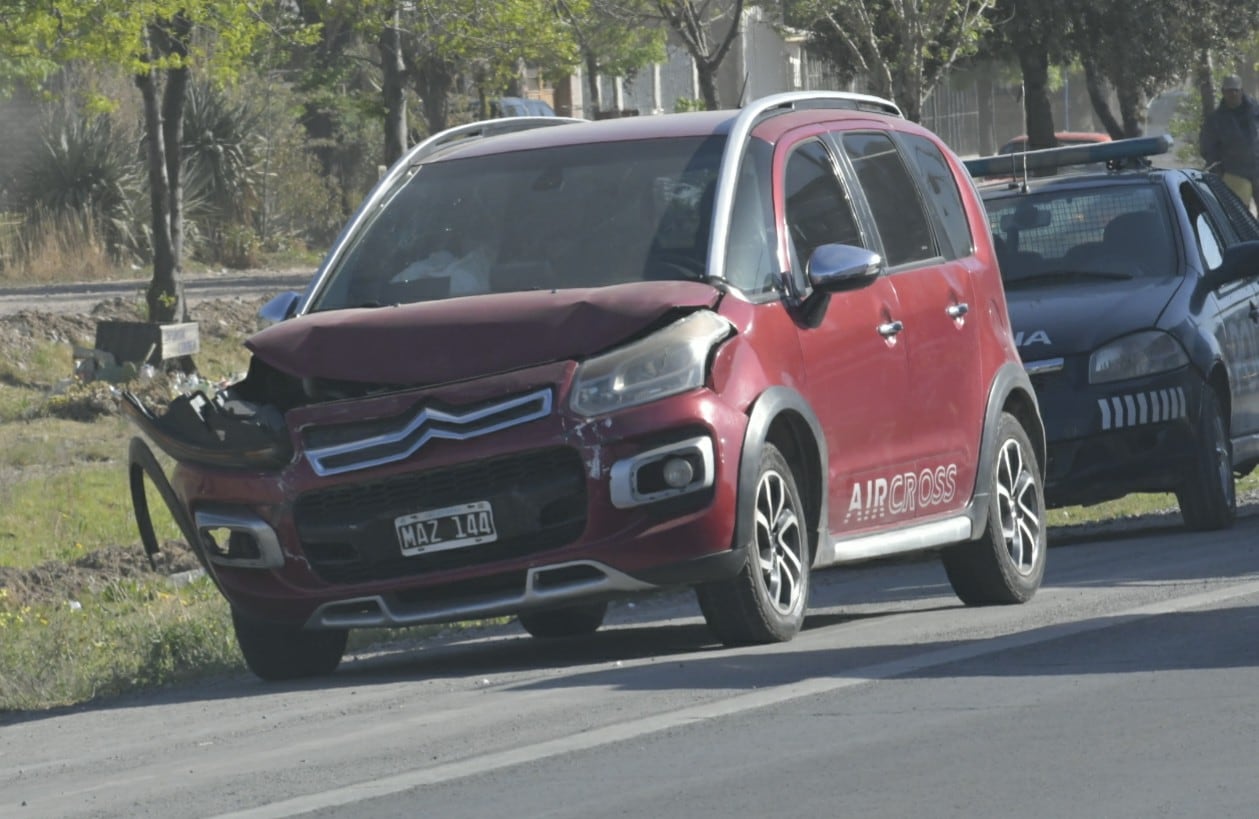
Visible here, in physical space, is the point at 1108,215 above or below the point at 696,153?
below

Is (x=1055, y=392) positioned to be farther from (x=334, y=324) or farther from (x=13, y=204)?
(x=13, y=204)

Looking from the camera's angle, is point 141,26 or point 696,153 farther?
point 141,26

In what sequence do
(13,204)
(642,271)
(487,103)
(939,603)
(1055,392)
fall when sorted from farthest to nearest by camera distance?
(487,103) → (13,204) → (1055,392) → (939,603) → (642,271)

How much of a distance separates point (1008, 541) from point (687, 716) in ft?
10.8

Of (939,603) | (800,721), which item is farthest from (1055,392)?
(800,721)

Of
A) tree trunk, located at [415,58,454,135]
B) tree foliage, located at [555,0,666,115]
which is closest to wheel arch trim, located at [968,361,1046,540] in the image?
tree foliage, located at [555,0,666,115]

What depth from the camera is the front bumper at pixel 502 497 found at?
755 centimetres

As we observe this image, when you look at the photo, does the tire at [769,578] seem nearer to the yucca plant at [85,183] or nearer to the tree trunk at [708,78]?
the tree trunk at [708,78]

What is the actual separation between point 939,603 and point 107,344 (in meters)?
14.9

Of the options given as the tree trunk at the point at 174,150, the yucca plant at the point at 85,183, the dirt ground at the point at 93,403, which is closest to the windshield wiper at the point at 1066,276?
the dirt ground at the point at 93,403

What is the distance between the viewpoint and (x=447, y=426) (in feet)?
24.9

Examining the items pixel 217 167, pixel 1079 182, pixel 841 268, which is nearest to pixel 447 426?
pixel 841 268

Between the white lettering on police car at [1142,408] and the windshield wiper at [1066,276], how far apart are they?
741mm

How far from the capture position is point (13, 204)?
3325 centimetres
